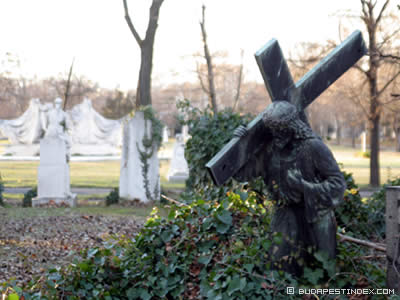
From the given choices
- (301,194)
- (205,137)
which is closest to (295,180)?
(301,194)

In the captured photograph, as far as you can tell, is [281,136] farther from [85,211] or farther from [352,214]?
[85,211]

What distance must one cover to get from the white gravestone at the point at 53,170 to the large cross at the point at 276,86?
9791 mm

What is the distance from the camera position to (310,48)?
18.1 m

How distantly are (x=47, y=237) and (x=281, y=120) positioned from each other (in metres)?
5.69

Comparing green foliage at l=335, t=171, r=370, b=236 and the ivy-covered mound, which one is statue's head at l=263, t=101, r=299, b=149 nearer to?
the ivy-covered mound

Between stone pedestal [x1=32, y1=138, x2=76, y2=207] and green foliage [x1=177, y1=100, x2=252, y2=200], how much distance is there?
5.46m

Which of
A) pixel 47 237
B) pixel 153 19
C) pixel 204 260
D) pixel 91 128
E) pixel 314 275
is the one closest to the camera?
pixel 314 275

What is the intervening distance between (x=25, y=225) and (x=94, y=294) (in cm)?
535

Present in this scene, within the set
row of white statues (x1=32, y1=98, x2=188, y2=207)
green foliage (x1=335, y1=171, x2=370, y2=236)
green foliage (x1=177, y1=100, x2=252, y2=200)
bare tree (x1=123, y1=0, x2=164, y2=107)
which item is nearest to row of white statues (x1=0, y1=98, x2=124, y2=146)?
bare tree (x1=123, y1=0, x2=164, y2=107)

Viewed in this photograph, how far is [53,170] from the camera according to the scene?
41.6 ft

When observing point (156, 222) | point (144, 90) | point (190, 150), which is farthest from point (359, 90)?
point (156, 222)

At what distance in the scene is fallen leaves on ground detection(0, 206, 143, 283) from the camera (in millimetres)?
5907

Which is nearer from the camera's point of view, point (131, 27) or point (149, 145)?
point (149, 145)

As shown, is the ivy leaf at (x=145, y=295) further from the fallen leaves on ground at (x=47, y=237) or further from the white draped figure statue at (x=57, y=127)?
the white draped figure statue at (x=57, y=127)
